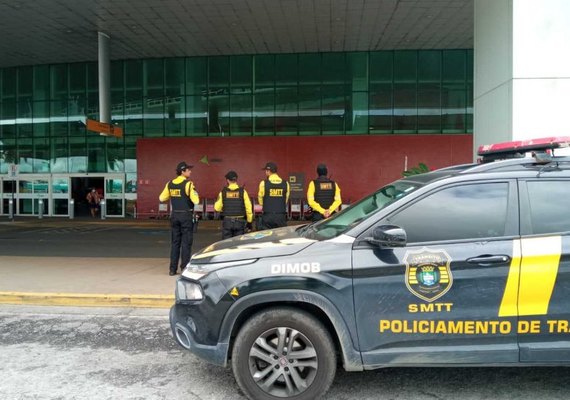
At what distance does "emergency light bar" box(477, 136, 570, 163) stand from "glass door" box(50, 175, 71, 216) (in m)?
23.4

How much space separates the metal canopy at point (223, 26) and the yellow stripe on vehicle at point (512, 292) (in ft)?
46.2

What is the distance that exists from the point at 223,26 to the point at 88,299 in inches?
542

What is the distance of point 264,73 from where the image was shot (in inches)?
902

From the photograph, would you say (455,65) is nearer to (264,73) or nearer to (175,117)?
(264,73)

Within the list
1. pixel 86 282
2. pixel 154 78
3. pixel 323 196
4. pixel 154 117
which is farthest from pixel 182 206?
pixel 154 78

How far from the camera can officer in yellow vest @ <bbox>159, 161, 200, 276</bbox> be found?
827cm

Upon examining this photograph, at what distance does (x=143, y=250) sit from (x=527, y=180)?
10030mm

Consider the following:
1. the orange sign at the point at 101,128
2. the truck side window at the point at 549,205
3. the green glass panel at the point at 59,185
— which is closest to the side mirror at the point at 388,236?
the truck side window at the point at 549,205

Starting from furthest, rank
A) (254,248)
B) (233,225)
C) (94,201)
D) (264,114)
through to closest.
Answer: (94,201) < (264,114) < (233,225) < (254,248)

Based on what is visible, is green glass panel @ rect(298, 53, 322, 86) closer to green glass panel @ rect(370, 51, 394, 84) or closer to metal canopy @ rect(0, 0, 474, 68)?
metal canopy @ rect(0, 0, 474, 68)

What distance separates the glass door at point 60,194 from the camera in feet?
80.3

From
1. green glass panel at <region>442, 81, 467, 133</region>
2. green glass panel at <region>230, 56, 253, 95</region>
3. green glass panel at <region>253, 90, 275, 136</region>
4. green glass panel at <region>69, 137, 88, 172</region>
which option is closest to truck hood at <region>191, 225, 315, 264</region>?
green glass panel at <region>253, 90, 275, 136</region>

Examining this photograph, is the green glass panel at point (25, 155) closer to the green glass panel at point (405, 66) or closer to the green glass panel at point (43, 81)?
the green glass panel at point (43, 81)

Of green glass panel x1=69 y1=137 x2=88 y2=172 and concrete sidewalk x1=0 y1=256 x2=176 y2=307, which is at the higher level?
green glass panel x1=69 y1=137 x2=88 y2=172
